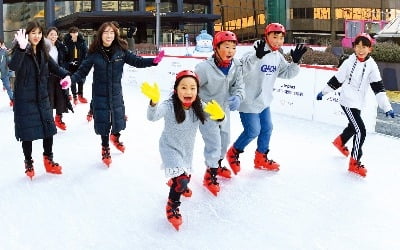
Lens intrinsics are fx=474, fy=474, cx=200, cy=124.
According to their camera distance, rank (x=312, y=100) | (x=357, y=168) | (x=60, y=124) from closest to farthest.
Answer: (x=357, y=168)
(x=60, y=124)
(x=312, y=100)

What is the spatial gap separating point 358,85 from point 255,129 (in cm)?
124

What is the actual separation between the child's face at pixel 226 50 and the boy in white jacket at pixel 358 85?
5.25 feet

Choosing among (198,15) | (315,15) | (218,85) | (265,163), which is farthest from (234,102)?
(315,15)

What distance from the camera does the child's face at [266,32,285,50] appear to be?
16.3 ft

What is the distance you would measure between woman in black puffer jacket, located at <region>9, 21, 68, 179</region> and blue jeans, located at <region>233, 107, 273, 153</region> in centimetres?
207

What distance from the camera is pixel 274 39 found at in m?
4.98

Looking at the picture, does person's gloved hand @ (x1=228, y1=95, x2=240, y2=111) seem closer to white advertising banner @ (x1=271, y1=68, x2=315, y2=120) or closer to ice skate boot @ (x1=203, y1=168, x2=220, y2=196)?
ice skate boot @ (x1=203, y1=168, x2=220, y2=196)

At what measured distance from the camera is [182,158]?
151 inches

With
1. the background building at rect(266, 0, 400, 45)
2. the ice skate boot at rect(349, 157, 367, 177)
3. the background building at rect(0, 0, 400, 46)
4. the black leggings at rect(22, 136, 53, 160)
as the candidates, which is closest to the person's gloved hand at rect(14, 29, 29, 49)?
the black leggings at rect(22, 136, 53, 160)

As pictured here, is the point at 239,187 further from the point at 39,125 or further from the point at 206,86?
the point at 39,125

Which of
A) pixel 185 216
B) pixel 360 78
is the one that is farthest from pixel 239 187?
pixel 360 78

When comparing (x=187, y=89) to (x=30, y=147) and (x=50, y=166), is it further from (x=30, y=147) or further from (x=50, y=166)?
(x=50, y=166)

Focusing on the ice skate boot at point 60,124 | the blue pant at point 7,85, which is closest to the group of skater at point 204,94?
the ice skate boot at point 60,124

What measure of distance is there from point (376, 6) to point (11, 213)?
65967 millimetres
